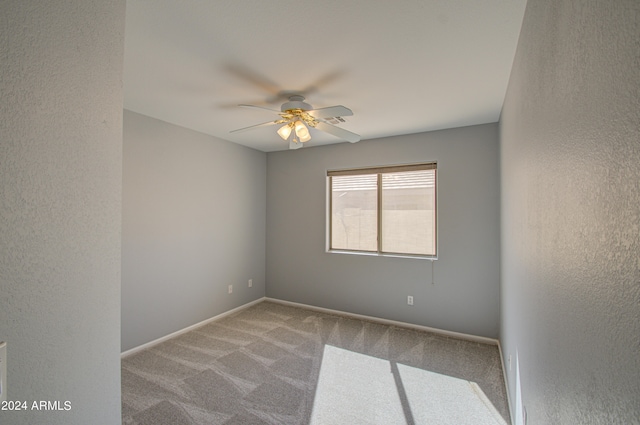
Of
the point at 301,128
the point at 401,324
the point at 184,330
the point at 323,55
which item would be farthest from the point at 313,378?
the point at 323,55

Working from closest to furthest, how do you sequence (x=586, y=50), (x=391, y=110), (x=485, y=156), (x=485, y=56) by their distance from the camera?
(x=586, y=50), (x=485, y=56), (x=391, y=110), (x=485, y=156)

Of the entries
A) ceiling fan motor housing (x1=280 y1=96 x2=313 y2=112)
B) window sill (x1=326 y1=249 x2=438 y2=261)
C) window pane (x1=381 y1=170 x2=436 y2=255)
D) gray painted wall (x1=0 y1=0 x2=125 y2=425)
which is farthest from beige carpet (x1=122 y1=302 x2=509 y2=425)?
ceiling fan motor housing (x1=280 y1=96 x2=313 y2=112)

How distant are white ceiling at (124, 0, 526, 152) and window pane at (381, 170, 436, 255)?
1.02 metres

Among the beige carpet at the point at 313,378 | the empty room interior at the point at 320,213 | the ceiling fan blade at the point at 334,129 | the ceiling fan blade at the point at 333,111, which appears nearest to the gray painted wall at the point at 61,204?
the empty room interior at the point at 320,213

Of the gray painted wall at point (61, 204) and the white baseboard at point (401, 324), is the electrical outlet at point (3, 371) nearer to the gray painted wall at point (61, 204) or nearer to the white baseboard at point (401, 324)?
the gray painted wall at point (61, 204)

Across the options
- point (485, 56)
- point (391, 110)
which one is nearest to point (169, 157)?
point (391, 110)

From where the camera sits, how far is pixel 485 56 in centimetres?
195

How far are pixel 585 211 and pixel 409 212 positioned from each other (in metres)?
3.28

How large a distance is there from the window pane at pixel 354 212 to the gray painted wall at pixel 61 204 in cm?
351

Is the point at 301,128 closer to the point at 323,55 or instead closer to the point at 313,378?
the point at 323,55

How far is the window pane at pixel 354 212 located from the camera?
4.24m

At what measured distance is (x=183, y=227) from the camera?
3670 millimetres

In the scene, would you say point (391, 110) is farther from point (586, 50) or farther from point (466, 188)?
point (586, 50)

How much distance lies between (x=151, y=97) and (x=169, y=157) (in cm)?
91
